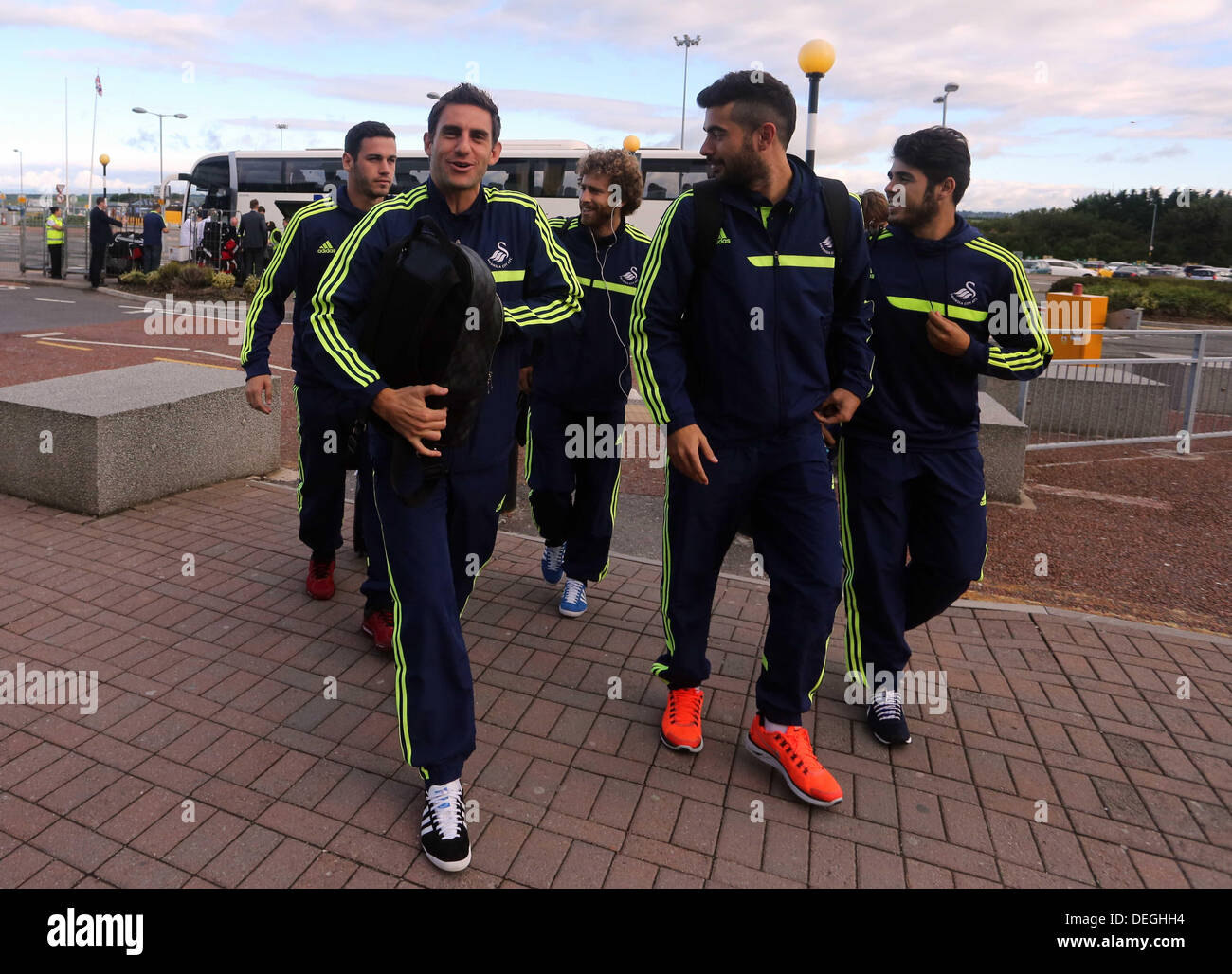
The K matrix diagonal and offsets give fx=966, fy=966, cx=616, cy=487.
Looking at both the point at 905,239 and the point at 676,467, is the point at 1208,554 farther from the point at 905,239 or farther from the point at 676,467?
the point at 676,467

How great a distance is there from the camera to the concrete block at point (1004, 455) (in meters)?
6.78

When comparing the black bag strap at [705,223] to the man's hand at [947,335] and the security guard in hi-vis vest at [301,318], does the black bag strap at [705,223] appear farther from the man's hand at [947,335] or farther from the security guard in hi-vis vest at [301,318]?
the security guard in hi-vis vest at [301,318]

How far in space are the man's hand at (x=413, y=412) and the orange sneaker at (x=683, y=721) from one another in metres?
1.40

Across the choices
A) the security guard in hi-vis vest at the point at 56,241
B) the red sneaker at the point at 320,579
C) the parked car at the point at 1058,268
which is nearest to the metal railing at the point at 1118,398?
the red sneaker at the point at 320,579

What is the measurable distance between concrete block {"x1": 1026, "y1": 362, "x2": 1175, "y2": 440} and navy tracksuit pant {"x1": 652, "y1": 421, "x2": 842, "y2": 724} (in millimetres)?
6351

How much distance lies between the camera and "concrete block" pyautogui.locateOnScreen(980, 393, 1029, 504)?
6.78 metres

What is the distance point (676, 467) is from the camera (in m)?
3.18

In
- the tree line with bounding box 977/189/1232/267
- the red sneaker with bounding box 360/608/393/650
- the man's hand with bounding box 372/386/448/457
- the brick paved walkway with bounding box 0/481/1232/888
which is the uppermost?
the tree line with bounding box 977/189/1232/267

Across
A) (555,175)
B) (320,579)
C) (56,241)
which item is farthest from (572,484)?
(56,241)

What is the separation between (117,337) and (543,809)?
1275 centimetres

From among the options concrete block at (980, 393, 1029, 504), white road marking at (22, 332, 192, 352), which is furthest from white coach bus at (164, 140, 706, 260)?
concrete block at (980, 393, 1029, 504)

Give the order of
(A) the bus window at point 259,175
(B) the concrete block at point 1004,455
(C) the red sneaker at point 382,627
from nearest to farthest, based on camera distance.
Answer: (C) the red sneaker at point 382,627 < (B) the concrete block at point 1004,455 < (A) the bus window at point 259,175

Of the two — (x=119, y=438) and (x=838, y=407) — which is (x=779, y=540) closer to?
(x=838, y=407)

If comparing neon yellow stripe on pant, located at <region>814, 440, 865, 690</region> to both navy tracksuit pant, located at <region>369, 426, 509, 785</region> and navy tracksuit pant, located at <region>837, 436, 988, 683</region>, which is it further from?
navy tracksuit pant, located at <region>369, 426, 509, 785</region>
